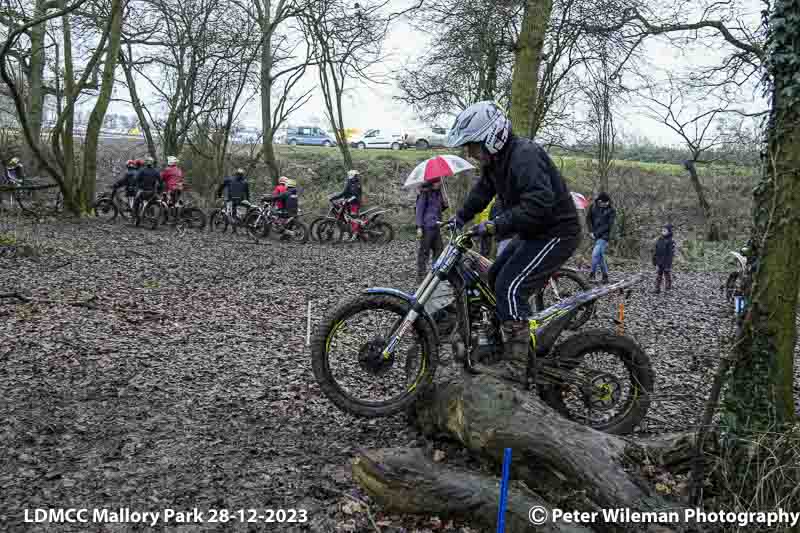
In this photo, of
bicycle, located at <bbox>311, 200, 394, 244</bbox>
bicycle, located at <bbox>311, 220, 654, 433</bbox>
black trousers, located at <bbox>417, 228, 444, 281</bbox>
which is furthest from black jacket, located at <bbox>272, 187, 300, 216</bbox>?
bicycle, located at <bbox>311, 220, 654, 433</bbox>

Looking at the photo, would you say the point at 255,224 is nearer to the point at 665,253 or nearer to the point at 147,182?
the point at 147,182

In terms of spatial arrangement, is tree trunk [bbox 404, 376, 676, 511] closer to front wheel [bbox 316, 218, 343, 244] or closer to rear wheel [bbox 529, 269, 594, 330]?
rear wheel [bbox 529, 269, 594, 330]

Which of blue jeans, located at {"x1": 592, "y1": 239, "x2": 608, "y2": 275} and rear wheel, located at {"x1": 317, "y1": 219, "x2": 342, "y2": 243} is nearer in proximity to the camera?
blue jeans, located at {"x1": 592, "y1": 239, "x2": 608, "y2": 275}

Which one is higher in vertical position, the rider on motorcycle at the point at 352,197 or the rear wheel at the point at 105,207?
the rider on motorcycle at the point at 352,197

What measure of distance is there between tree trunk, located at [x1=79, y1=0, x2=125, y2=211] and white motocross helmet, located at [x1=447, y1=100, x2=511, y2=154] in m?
16.2

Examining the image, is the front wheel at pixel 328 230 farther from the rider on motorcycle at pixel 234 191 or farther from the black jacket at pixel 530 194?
the black jacket at pixel 530 194

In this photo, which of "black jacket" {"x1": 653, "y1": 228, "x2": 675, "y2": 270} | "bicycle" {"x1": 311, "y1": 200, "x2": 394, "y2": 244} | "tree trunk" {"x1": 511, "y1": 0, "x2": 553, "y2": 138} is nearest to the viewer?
"tree trunk" {"x1": 511, "y1": 0, "x2": 553, "y2": 138}

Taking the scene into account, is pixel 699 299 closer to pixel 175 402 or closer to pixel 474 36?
pixel 474 36

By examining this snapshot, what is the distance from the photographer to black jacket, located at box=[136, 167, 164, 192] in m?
18.3

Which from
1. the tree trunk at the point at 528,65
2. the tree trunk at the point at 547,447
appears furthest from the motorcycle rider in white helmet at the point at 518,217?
Result: the tree trunk at the point at 528,65

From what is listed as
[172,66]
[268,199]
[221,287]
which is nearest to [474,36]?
[268,199]

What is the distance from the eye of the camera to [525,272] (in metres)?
4.14

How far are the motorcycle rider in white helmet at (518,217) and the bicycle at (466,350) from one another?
120 mm

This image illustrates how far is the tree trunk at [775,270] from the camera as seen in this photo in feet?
10.6
